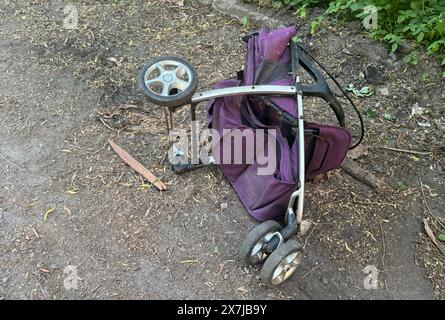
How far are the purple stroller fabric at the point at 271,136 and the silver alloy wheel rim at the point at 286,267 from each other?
1.05ft

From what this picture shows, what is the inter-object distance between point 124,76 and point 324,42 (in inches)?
65.3

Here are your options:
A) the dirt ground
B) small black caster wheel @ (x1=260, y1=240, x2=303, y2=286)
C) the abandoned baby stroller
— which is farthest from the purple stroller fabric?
small black caster wheel @ (x1=260, y1=240, x2=303, y2=286)

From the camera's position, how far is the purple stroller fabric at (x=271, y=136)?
2.74 m

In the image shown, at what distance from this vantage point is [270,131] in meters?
2.85

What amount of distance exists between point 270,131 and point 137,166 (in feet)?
3.03

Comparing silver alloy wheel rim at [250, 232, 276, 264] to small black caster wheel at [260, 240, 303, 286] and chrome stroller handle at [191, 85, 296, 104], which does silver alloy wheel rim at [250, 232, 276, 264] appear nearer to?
small black caster wheel at [260, 240, 303, 286]

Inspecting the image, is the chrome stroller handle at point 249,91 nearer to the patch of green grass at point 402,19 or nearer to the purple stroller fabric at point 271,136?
the purple stroller fabric at point 271,136

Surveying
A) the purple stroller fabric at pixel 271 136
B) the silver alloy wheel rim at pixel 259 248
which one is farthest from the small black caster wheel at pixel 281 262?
the purple stroller fabric at pixel 271 136

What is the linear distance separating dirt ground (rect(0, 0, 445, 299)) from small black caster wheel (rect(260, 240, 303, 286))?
14 centimetres

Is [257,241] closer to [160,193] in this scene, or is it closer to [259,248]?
[259,248]

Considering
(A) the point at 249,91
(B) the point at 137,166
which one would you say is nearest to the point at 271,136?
(A) the point at 249,91

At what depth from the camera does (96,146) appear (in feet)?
11.1

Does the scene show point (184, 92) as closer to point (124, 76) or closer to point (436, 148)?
point (124, 76)
